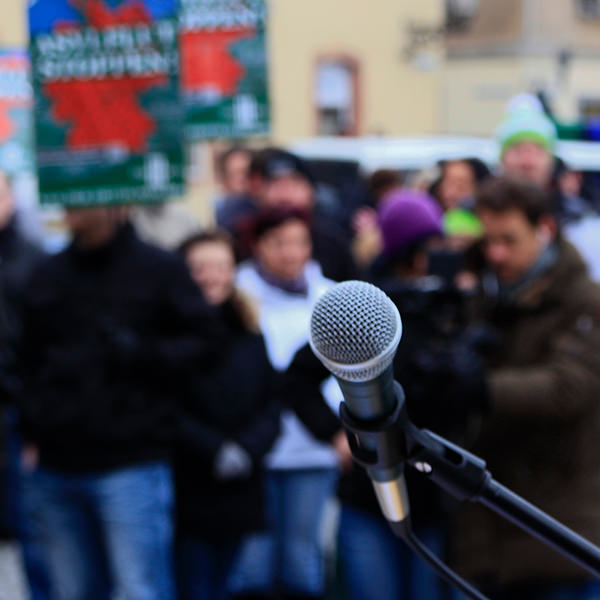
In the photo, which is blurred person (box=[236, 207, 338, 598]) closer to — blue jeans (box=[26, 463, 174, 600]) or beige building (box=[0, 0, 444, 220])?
blue jeans (box=[26, 463, 174, 600])

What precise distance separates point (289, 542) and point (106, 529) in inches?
33.9

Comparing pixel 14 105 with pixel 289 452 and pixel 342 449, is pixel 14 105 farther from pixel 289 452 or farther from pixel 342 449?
pixel 342 449

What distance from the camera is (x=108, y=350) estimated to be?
405 cm

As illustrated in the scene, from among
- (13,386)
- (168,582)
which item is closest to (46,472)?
(13,386)

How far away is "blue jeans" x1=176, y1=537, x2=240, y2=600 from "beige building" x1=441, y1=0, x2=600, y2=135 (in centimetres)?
2142

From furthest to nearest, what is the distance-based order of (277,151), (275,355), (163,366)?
(277,151), (275,355), (163,366)

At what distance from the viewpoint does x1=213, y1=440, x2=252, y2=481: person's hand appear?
427cm

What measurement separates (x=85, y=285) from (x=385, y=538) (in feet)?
4.26

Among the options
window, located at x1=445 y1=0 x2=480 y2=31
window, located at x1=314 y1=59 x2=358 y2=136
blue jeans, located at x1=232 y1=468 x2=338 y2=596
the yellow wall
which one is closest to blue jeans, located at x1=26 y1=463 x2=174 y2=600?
blue jeans, located at x1=232 y1=468 x2=338 y2=596

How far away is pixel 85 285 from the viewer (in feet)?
13.5

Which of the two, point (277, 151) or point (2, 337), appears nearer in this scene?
point (2, 337)

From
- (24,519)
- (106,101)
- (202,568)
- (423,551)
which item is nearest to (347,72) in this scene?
(24,519)

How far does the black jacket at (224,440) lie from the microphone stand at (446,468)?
266 cm

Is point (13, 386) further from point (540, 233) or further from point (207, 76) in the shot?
point (207, 76)
